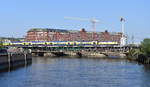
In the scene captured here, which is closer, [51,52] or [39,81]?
[39,81]

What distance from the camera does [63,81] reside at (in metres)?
51.4

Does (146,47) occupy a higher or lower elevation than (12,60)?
higher

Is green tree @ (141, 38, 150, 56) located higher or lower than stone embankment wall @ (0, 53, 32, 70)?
higher

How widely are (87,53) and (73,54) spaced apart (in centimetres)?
751

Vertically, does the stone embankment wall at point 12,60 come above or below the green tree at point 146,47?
below

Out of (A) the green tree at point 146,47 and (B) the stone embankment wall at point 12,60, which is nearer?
(B) the stone embankment wall at point 12,60

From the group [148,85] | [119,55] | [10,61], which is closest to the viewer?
[148,85]

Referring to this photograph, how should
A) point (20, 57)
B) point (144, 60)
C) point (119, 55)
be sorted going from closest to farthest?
point (20, 57) < point (144, 60) < point (119, 55)

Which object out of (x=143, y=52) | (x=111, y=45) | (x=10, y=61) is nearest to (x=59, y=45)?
(x=111, y=45)

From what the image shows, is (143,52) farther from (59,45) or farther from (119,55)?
(59,45)

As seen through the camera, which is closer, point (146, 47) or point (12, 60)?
point (12, 60)

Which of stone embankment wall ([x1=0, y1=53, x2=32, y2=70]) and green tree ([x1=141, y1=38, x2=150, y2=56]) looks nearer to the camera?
stone embankment wall ([x1=0, y1=53, x2=32, y2=70])

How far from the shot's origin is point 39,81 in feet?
168

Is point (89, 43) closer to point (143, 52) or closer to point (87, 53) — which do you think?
point (87, 53)
